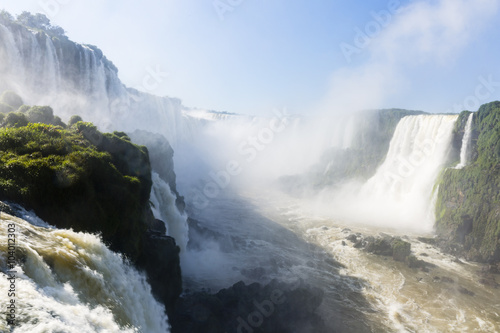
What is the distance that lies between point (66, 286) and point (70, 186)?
623 cm

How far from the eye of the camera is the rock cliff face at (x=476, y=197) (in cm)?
3020

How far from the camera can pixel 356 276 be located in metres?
25.7

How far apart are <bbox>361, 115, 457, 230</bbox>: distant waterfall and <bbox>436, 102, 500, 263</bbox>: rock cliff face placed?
8.52 feet

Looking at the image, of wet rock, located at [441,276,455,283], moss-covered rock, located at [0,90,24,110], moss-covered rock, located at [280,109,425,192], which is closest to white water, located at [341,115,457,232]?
moss-covered rock, located at [280,109,425,192]

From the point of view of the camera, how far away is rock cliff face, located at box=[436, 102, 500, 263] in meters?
30.2

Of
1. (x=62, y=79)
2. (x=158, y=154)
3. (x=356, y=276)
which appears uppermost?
(x=62, y=79)

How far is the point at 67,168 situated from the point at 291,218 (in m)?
37.6

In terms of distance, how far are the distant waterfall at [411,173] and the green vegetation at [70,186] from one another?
39.3 metres

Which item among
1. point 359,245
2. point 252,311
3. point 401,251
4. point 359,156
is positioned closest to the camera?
point 252,311

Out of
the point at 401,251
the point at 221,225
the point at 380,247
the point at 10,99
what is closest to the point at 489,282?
the point at 401,251

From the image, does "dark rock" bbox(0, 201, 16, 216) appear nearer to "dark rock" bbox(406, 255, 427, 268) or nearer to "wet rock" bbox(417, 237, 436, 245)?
"dark rock" bbox(406, 255, 427, 268)

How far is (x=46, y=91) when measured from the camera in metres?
38.8

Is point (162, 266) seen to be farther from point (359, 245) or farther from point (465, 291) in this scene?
point (465, 291)

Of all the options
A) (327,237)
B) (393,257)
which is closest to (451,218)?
(393,257)
